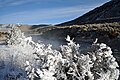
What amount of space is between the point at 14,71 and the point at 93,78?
11.4 metres

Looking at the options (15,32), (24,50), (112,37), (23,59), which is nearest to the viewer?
(23,59)

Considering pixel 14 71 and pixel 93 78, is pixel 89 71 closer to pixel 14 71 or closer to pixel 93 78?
pixel 93 78

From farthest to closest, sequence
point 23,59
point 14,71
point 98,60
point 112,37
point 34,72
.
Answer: point 112,37 → point 23,59 → point 14,71 → point 98,60 → point 34,72

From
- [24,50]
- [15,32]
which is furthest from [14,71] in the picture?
[15,32]

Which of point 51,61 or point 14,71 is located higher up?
point 51,61

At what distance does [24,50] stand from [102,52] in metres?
15.3

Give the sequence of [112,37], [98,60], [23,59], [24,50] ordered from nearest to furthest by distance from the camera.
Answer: [98,60] → [23,59] → [24,50] → [112,37]

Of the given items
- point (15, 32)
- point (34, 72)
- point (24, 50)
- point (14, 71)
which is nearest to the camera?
point (34, 72)

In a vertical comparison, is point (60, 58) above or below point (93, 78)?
above

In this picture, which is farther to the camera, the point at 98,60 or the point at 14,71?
the point at 14,71

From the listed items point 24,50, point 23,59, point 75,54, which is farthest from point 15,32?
point 75,54

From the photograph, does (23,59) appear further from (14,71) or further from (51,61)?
(51,61)

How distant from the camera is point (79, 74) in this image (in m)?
14.3

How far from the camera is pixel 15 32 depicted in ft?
128
